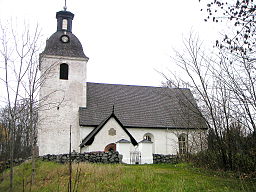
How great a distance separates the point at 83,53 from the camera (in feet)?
86.5

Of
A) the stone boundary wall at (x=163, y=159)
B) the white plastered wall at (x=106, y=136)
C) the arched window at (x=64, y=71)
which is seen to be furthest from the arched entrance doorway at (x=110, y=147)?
the arched window at (x=64, y=71)

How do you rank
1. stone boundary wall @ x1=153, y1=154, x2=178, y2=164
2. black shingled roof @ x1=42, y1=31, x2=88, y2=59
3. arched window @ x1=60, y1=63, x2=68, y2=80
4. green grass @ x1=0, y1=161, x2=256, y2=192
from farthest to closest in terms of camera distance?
1. arched window @ x1=60, y1=63, x2=68, y2=80
2. black shingled roof @ x1=42, y1=31, x2=88, y2=59
3. stone boundary wall @ x1=153, y1=154, x2=178, y2=164
4. green grass @ x1=0, y1=161, x2=256, y2=192

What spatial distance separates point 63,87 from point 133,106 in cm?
690

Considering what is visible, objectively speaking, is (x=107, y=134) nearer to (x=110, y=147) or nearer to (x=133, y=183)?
(x=110, y=147)

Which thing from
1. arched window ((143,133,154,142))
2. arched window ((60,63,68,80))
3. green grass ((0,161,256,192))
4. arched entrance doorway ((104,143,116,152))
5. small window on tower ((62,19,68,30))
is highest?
small window on tower ((62,19,68,30))

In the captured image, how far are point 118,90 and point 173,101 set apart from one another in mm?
5739

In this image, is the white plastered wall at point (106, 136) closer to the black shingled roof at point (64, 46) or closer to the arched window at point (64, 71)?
the arched window at point (64, 71)

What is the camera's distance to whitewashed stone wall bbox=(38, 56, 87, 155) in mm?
23594

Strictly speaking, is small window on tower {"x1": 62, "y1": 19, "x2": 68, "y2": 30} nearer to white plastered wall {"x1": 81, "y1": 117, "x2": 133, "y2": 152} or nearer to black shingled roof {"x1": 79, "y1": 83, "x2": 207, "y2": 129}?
black shingled roof {"x1": 79, "y1": 83, "x2": 207, "y2": 129}

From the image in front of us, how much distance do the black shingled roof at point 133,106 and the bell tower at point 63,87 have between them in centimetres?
119

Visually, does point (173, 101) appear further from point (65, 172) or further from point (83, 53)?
point (65, 172)

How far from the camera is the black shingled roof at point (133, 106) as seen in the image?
83.0 feet

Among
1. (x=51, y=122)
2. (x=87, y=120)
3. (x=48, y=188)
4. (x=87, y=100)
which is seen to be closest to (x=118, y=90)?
(x=87, y=100)

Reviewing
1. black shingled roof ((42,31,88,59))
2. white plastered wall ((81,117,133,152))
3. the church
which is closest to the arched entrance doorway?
the church
